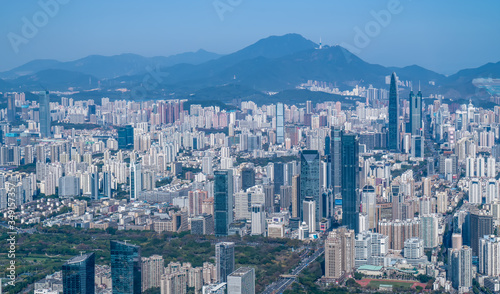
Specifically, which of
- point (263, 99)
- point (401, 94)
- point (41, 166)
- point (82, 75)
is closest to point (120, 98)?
point (82, 75)

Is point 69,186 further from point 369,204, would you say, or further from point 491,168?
point 491,168

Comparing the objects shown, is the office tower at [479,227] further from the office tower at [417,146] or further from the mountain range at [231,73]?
the mountain range at [231,73]

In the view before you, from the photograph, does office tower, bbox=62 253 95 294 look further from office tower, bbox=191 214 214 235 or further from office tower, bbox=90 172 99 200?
office tower, bbox=90 172 99 200

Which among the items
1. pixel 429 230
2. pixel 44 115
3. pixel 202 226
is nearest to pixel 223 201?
pixel 202 226

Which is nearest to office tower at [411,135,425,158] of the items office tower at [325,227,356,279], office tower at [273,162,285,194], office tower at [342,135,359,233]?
office tower at [273,162,285,194]

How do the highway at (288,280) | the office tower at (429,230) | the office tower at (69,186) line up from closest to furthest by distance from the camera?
the highway at (288,280)
the office tower at (429,230)
the office tower at (69,186)

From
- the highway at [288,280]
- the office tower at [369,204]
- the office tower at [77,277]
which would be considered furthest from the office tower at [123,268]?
the office tower at [369,204]
